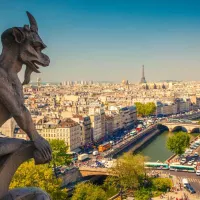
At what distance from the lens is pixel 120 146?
34.3 m

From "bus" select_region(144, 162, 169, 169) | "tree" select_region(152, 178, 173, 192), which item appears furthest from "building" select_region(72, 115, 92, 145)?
"tree" select_region(152, 178, 173, 192)

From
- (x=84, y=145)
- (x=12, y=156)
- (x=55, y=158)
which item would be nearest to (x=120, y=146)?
(x=84, y=145)

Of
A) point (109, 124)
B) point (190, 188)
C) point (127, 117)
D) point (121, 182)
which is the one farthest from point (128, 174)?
point (127, 117)

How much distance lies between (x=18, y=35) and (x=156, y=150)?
33114 mm

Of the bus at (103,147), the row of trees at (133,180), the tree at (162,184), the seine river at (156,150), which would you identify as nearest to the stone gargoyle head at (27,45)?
the row of trees at (133,180)

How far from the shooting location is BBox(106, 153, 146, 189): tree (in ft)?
68.7

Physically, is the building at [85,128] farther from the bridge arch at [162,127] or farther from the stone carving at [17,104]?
the stone carving at [17,104]

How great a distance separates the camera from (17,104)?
378cm

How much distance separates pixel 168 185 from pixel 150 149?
15.4 metres

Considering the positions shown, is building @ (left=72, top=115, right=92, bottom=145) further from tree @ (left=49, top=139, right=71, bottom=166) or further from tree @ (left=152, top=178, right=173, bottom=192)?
tree @ (left=152, top=178, right=173, bottom=192)

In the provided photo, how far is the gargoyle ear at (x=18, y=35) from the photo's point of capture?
3752mm

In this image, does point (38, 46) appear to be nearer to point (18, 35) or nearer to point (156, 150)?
point (18, 35)

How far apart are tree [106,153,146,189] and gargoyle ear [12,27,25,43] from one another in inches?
696

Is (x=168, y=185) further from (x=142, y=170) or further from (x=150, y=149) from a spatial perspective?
(x=150, y=149)
